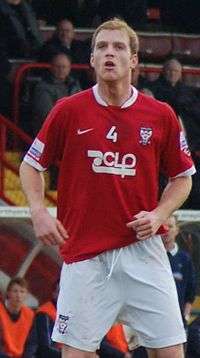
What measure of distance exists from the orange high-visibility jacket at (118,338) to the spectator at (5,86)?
3350mm

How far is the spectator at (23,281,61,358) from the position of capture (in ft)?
41.7

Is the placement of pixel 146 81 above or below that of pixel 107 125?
below

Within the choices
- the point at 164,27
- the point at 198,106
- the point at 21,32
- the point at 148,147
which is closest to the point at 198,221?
the point at 198,106

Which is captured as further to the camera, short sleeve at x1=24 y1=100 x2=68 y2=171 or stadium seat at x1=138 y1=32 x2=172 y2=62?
stadium seat at x1=138 y1=32 x2=172 y2=62

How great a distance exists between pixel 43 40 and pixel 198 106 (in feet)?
7.07

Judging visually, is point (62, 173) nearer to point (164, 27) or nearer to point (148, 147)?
point (148, 147)

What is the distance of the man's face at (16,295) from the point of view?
12891mm

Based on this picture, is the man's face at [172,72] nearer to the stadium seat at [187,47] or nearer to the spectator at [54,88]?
the spectator at [54,88]

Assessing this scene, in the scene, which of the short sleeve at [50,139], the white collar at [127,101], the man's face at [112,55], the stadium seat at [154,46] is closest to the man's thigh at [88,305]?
the short sleeve at [50,139]

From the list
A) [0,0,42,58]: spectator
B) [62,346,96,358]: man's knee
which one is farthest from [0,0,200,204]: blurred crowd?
[62,346,96,358]: man's knee

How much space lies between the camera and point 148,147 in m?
7.90

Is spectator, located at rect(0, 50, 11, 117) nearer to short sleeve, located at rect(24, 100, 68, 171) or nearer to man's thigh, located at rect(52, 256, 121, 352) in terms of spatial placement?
short sleeve, located at rect(24, 100, 68, 171)

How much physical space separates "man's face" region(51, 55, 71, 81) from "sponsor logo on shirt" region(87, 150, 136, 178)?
7.23 metres

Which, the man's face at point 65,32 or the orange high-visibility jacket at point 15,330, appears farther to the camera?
the man's face at point 65,32
